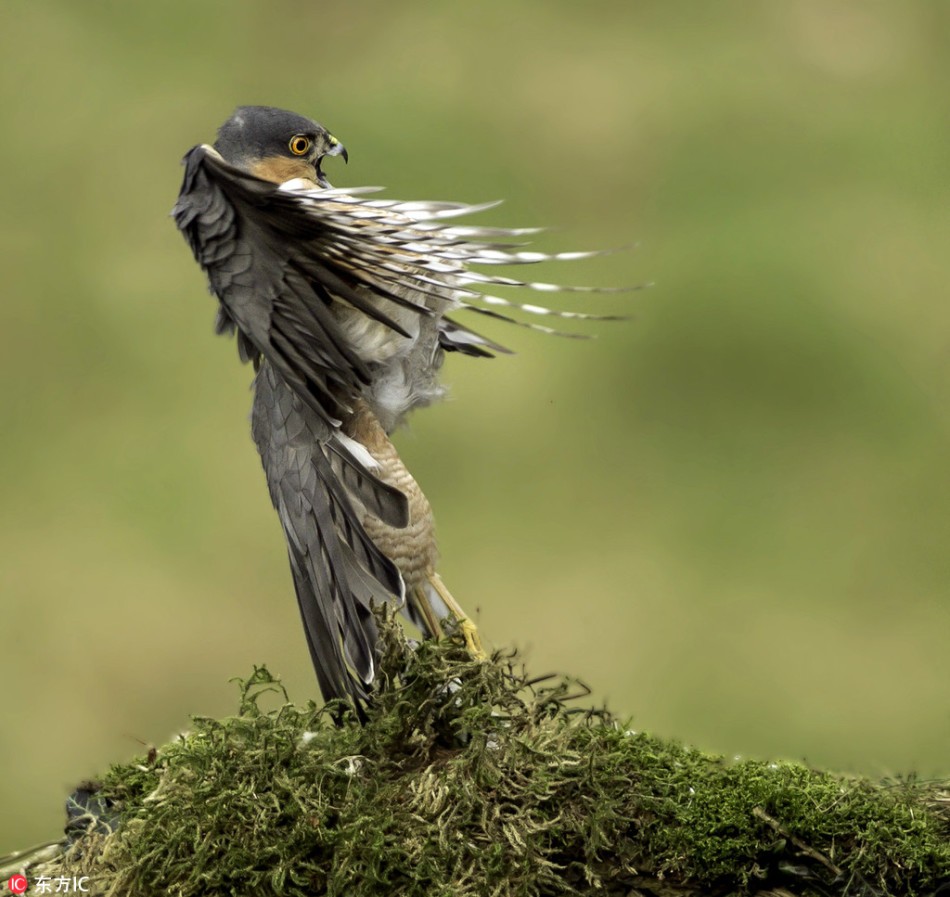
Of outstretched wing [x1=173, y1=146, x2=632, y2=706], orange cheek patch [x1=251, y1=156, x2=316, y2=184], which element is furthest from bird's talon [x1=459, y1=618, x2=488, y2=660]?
orange cheek patch [x1=251, y1=156, x2=316, y2=184]

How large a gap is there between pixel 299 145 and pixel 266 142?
0.19ft

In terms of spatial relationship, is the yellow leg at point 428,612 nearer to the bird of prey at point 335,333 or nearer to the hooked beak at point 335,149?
the bird of prey at point 335,333

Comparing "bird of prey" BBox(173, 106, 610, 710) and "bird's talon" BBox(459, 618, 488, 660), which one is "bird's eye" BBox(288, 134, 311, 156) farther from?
"bird's talon" BBox(459, 618, 488, 660)

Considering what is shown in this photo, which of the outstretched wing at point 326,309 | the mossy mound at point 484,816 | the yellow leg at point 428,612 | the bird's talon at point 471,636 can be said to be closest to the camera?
the mossy mound at point 484,816

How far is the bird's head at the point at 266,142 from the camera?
2.22 meters

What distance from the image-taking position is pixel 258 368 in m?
2.26

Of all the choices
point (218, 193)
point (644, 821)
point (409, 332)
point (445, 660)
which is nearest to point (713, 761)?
point (644, 821)

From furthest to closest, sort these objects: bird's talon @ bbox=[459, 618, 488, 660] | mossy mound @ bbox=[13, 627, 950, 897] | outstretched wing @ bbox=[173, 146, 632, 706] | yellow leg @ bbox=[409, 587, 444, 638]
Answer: yellow leg @ bbox=[409, 587, 444, 638] < bird's talon @ bbox=[459, 618, 488, 660] < outstretched wing @ bbox=[173, 146, 632, 706] < mossy mound @ bbox=[13, 627, 950, 897]

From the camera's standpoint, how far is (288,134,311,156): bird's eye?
2.23 metres

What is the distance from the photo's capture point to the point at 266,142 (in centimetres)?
223

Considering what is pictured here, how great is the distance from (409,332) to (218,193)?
381 millimetres

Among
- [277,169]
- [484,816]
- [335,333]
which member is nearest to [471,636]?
[484,816]

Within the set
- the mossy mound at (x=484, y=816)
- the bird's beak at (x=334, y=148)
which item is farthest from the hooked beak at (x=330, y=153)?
the mossy mound at (x=484, y=816)

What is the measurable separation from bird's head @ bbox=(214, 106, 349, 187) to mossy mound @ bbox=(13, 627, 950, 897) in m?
0.88
